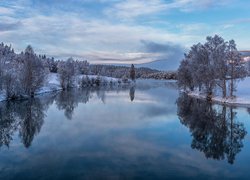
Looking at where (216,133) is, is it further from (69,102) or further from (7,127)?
(69,102)

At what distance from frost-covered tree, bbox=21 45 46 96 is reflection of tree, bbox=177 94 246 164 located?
34551 millimetres

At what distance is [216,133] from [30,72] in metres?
43.7

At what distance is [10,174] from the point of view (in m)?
13.7

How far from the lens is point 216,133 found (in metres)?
23.7

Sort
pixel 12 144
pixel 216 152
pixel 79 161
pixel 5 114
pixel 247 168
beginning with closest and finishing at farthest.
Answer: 1. pixel 247 168
2. pixel 79 161
3. pixel 216 152
4. pixel 12 144
5. pixel 5 114

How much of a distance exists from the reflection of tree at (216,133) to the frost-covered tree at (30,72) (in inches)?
1360

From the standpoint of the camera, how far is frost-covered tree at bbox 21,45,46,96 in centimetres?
5813

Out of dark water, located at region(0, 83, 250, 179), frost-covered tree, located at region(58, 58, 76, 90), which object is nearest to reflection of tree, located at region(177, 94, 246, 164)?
dark water, located at region(0, 83, 250, 179)

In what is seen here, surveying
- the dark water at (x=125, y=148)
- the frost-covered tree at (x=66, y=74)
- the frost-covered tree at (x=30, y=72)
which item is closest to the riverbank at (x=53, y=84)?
the frost-covered tree at (x=66, y=74)

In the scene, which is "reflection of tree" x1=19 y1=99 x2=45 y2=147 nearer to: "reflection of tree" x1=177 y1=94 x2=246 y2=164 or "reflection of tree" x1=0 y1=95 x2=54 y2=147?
"reflection of tree" x1=0 y1=95 x2=54 y2=147

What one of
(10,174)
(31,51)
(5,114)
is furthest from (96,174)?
(31,51)

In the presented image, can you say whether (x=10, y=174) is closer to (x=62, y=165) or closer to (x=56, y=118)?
(x=62, y=165)

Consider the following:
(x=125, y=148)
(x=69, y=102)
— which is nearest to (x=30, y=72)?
(x=69, y=102)

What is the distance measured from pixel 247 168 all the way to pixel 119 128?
41.3ft
